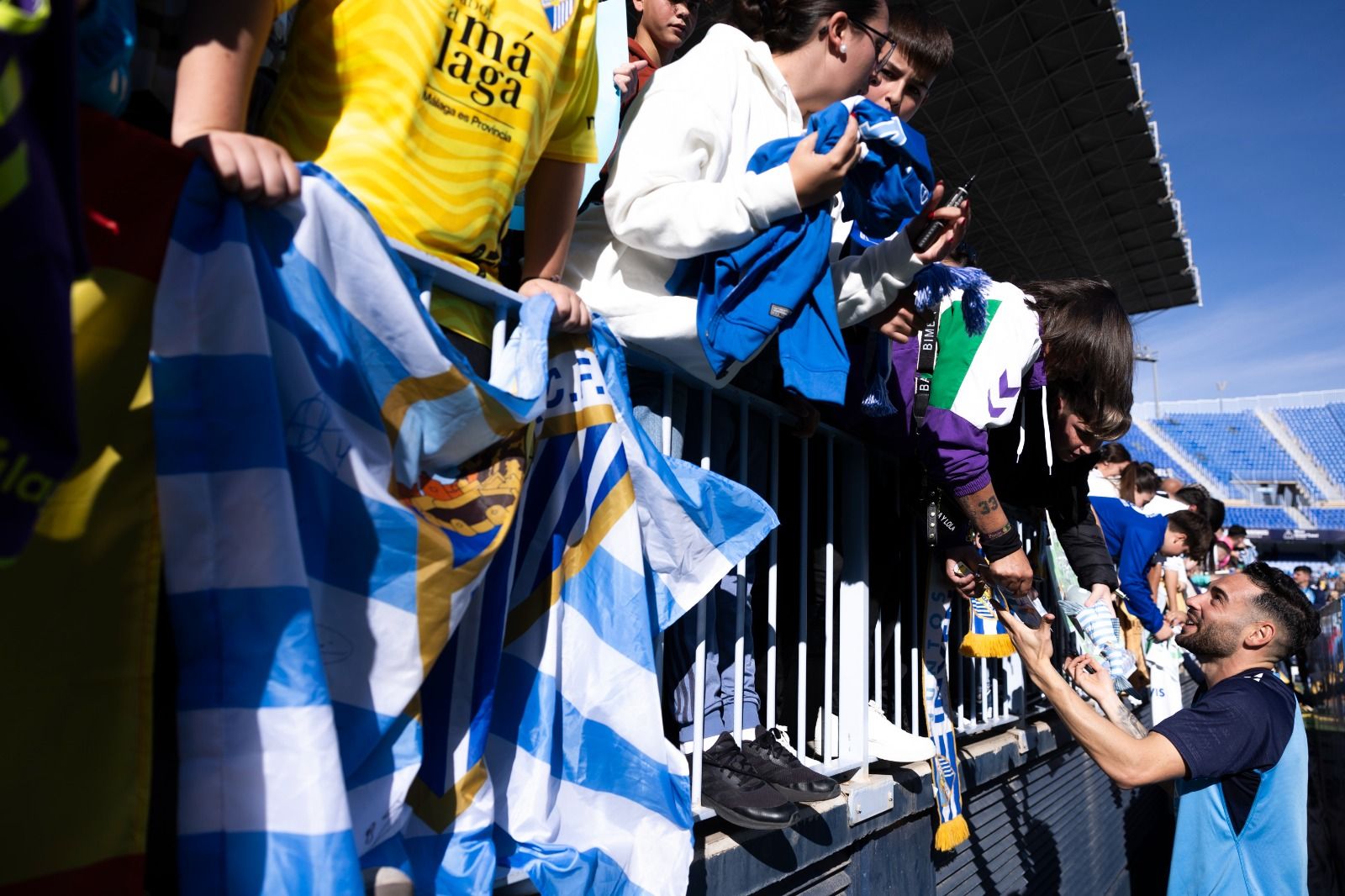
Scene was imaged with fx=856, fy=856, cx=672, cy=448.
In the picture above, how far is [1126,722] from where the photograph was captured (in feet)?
11.1

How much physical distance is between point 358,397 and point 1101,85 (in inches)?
685

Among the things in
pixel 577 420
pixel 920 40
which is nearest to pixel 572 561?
pixel 577 420

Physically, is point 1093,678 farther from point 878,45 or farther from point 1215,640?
point 878,45

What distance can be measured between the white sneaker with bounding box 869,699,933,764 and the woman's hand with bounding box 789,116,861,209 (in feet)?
6.23

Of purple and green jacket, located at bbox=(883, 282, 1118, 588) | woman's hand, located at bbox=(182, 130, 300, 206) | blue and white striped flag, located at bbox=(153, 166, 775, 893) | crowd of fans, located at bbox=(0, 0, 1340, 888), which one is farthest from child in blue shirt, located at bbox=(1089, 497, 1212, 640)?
woman's hand, located at bbox=(182, 130, 300, 206)

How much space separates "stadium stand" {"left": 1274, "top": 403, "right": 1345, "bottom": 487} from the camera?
36.9 meters

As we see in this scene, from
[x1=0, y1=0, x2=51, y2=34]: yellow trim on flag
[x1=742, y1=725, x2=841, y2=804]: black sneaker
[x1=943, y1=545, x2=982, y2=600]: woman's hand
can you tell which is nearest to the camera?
[x1=0, y1=0, x2=51, y2=34]: yellow trim on flag

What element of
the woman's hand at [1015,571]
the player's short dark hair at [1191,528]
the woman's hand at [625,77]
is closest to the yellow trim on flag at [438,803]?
the woman's hand at [625,77]

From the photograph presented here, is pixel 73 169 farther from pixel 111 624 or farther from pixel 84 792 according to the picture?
pixel 84 792

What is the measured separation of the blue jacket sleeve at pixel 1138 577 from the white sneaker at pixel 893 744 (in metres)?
2.84

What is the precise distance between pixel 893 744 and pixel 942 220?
70.2 inches

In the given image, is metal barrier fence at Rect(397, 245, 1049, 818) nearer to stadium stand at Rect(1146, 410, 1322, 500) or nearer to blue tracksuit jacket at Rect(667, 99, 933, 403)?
blue tracksuit jacket at Rect(667, 99, 933, 403)

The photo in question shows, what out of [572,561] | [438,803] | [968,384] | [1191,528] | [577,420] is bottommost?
[1191,528]

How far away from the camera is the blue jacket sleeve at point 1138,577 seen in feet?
17.0
